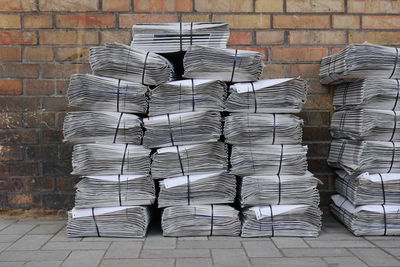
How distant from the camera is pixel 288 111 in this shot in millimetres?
3541

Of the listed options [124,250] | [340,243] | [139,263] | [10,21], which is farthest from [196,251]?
[10,21]

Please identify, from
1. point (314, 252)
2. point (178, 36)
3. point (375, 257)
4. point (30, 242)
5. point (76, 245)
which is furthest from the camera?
point (178, 36)

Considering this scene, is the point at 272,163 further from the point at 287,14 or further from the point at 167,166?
the point at 287,14

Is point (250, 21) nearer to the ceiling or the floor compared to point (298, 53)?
nearer to the ceiling

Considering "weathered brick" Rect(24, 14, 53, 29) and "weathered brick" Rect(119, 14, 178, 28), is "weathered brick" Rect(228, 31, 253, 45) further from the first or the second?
"weathered brick" Rect(24, 14, 53, 29)

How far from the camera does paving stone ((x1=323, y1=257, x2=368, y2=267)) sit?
2854 millimetres

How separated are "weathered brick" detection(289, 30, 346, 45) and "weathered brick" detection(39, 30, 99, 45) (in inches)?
85.5

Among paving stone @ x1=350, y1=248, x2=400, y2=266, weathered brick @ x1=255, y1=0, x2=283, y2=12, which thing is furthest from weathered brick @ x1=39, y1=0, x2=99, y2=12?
paving stone @ x1=350, y1=248, x2=400, y2=266

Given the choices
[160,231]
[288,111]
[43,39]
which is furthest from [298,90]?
[43,39]

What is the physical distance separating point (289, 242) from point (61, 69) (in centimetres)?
295

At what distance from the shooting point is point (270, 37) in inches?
167

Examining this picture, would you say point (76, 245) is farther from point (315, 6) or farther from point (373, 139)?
point (315, 6)

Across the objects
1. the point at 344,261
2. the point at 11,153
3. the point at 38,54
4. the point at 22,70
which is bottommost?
the point at 344,261

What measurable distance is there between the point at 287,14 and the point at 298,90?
3.73 ft
